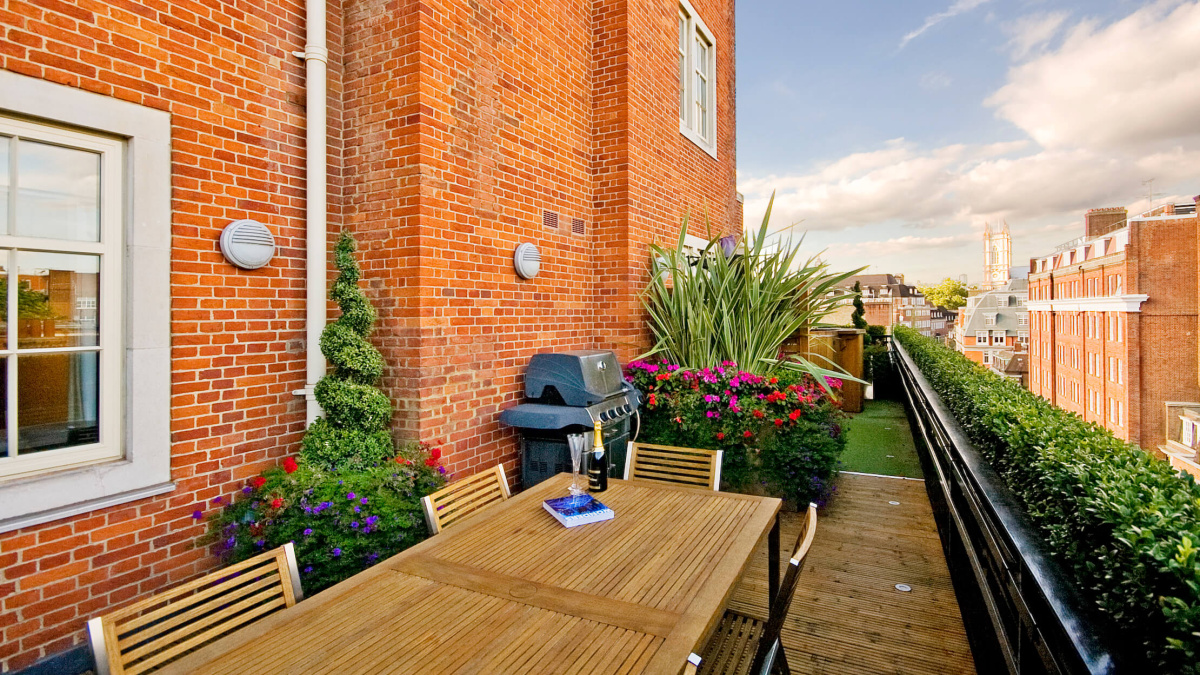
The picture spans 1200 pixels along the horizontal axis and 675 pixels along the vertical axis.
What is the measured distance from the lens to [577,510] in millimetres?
2166

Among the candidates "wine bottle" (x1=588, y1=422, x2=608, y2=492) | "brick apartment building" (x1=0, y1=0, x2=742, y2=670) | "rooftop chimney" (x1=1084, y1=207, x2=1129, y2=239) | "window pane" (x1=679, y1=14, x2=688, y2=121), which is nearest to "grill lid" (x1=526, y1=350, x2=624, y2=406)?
"brick apartment building" (x1=0, y1=0, x2=742, y2=670)

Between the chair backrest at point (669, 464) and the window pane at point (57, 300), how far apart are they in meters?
2.51

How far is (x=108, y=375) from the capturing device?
2477mm

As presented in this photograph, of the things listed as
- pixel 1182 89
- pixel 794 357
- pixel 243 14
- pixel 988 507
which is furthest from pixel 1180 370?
pixel 243 14

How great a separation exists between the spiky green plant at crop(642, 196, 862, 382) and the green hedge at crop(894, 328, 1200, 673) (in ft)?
6.79

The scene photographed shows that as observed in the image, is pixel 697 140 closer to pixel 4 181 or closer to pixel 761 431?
pixel 761 431

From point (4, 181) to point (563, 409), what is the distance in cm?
279

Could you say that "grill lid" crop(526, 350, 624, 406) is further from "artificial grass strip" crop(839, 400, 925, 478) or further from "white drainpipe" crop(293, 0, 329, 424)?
"artificial grass strip" crop(839, 400, 925, 478)

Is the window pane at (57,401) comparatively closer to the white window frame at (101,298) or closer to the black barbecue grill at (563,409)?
the white window frame at (101,298)

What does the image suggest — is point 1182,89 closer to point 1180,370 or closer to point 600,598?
point 1180,370

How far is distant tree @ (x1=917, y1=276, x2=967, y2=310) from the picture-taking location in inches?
3150

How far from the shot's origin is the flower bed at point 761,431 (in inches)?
163

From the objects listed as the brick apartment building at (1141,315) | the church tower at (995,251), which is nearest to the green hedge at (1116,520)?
the brick apartment building at (1141,315)

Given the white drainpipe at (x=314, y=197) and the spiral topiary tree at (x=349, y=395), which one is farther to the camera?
the white drainpipe at (x=314, y=197)
